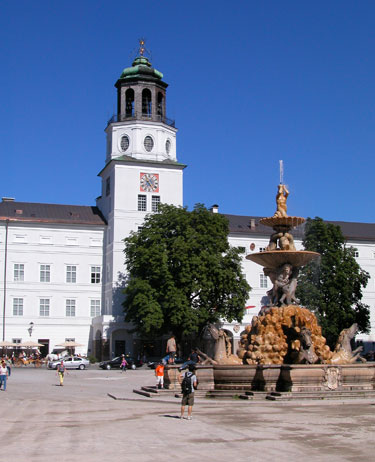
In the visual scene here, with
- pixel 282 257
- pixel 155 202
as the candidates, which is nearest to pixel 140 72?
pixel 155 202

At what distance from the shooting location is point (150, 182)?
2520 inches

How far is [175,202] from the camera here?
64312mm

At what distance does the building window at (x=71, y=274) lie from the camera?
63.6 m

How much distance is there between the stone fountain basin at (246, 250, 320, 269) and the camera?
78.4 feet

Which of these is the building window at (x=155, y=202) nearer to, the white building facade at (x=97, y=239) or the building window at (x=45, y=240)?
the white building facade at (x=97, y=239)

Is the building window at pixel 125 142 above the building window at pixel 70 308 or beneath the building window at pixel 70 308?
above

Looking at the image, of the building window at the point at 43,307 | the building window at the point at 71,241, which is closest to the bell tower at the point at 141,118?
the building window at the point at 71,241

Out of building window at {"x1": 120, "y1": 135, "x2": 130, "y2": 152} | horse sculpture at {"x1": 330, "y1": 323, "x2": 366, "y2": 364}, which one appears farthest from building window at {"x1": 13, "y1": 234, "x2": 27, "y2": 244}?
horse sculpture at {"x1": 330, "y1": 323, "x2": 366, "y2": 364}

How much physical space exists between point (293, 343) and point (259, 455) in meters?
11.5

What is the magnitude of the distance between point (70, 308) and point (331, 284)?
963 inches

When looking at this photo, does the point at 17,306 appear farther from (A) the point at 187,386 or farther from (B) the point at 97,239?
(A) the point at 187,386

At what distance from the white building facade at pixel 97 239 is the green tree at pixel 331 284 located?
1068 cm

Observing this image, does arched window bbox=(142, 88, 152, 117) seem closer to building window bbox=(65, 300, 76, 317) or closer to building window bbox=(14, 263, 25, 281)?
building window bbox=(14, 263, 25, 281)

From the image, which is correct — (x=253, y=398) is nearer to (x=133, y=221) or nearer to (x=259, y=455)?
(x=259, y=455)
